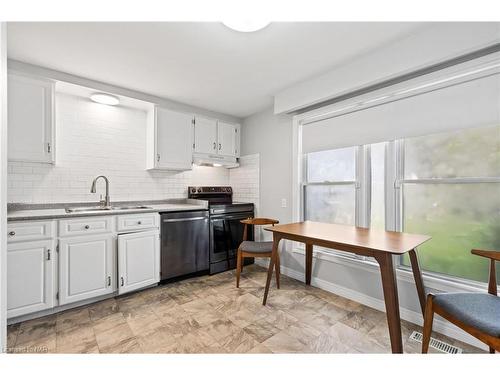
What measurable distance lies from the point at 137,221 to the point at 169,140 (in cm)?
118

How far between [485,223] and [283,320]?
5.79ft

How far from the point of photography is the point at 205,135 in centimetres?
352

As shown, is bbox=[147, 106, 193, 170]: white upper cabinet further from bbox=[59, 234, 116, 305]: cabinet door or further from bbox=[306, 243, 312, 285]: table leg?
bbox=[306, 243, 312, 285]: table leg

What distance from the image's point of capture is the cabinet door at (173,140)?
3.11 meters

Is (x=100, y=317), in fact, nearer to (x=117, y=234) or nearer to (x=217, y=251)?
(x=117, y=234)

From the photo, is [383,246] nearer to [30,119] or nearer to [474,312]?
[474,312]

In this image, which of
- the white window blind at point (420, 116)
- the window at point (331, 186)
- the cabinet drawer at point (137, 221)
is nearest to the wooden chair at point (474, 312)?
the white window blind at point (420, 116)

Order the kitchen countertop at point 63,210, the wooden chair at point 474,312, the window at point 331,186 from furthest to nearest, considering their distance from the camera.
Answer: the window at point 331,186, the kitchen countertop at point 63,210, the wooden chair at point 474,312

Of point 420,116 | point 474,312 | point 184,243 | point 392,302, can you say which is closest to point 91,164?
point 184,243

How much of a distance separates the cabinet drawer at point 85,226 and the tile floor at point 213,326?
739mm

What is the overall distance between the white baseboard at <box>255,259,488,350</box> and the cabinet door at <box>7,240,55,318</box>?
8.35 ft

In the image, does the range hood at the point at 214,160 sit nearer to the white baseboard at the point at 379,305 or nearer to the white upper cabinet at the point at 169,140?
the white upper cabinet at the point at 169,140

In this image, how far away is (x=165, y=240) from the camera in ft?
9.23

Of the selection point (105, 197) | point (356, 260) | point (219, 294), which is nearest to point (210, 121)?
point (105, 197)
